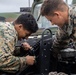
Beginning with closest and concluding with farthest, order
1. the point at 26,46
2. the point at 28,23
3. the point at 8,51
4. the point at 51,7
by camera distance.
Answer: the point at 51,7
the point at 8,51
the point at 28,23
the point at 26,46

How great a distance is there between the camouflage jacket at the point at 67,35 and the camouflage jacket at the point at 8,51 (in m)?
0.60

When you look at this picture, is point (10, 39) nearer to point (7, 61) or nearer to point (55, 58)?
point (7, 61)

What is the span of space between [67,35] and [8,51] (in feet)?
2.72

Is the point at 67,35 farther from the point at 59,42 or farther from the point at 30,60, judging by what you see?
the point at 30,60

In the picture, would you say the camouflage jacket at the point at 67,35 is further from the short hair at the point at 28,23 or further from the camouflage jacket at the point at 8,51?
the camouflage jacket at the point at 8,51

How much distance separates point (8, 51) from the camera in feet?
13.1

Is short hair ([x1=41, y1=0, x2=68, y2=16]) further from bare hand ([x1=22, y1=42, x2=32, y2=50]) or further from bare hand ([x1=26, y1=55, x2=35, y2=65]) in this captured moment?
bare hand ([x1=22, y1=42, x2=32, y2=50])

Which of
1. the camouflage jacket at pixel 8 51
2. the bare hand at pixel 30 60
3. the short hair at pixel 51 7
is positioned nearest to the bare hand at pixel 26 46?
the bare hand at pixel 30 60

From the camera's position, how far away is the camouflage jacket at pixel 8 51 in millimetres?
3961

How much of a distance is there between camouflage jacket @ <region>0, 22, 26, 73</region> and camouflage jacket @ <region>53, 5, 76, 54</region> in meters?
0.60

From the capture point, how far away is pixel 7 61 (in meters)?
3.97

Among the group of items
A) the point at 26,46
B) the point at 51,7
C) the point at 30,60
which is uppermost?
the point at 51,7

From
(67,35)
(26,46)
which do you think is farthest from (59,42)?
(26,46)

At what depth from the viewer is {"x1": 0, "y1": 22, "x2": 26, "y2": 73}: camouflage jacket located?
3.96 metres
